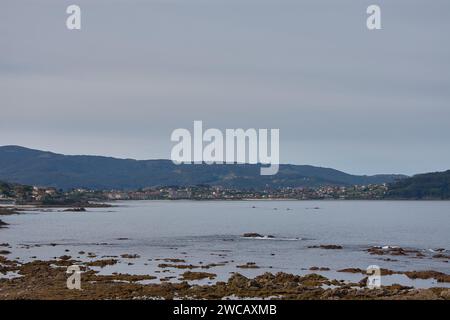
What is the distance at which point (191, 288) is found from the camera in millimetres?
53125

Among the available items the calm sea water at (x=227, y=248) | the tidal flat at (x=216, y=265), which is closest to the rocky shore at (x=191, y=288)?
the tidal flat at (x=216, y=265)

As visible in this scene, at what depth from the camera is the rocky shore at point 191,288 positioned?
48.7 metres

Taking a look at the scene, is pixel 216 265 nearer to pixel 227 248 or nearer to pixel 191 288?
pixel 191 288

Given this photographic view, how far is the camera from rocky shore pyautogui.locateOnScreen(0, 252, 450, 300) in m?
48.7

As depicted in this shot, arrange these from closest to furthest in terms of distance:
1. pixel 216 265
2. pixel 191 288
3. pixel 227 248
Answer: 1. pixel 191 288
2. pixel 216 265
3. pixel 227 248

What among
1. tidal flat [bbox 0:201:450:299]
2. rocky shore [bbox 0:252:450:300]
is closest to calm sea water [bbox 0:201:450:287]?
tidal flat [bbox 0:201:450:299]

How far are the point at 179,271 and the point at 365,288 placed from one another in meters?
21.9

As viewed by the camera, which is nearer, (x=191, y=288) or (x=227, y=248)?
(x=191, y=288)

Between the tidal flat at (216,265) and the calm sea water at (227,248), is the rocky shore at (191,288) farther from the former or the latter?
the calm sea water at (227,248)

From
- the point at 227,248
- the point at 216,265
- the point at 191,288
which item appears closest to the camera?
the point at 191,288

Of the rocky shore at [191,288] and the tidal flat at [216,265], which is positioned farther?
the tidal flat at [216,265]

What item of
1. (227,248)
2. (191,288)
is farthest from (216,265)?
(227,248)
